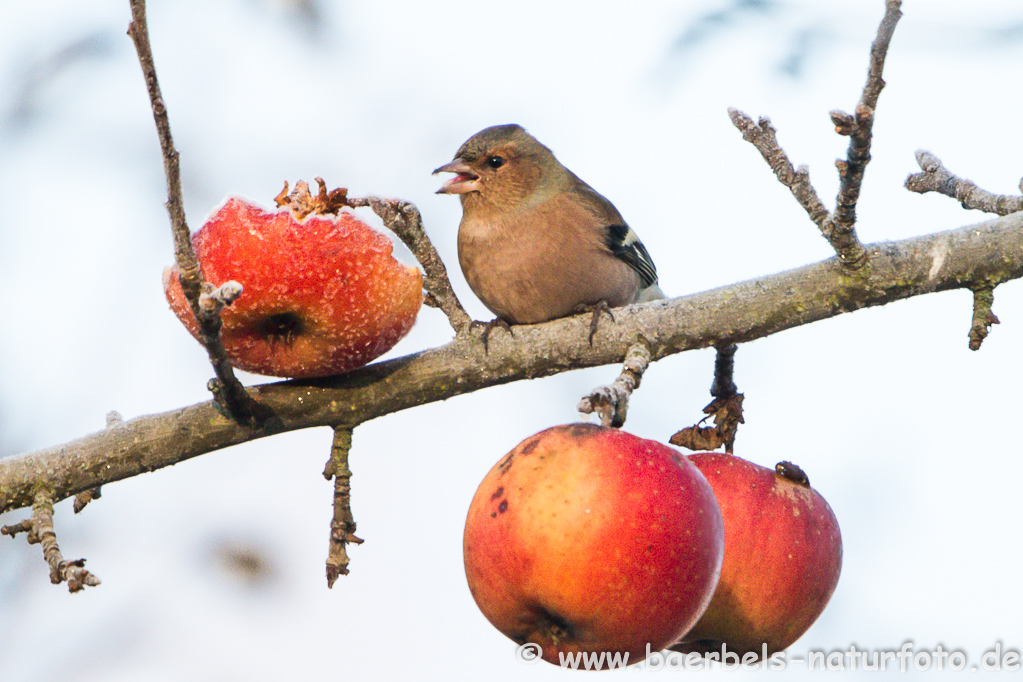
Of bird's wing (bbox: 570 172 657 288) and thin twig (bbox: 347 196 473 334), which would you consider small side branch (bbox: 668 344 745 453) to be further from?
bird's wing (bbox: 570 172 657 288)

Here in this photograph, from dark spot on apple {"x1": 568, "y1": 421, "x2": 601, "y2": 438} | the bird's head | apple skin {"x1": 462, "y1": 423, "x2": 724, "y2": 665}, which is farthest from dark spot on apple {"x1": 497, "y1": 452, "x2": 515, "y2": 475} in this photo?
the bird's head

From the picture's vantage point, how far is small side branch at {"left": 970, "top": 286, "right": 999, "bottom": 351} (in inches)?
126

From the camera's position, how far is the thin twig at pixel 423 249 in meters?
2.98

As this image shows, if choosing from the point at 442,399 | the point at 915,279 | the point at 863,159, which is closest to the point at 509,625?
the point at 442,399

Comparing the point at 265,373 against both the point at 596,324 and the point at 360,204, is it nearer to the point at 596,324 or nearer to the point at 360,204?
the point at 360,204

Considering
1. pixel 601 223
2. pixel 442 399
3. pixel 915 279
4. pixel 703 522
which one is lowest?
pixel 703 522

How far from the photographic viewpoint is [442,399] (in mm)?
3283

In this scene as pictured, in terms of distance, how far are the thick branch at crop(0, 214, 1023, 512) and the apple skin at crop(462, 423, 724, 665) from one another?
88 centimetres

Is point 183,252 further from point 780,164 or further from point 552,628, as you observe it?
point 780,164

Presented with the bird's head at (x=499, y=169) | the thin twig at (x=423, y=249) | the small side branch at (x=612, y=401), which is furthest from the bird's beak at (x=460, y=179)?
the small side branch at (x=612, y=401)

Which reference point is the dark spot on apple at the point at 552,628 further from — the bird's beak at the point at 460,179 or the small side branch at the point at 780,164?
the bird's beak at the point at 460,179

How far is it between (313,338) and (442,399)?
0.50 meters

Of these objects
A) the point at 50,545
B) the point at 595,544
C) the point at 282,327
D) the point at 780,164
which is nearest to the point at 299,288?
the point at 282,327

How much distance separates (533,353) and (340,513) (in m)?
0.80
